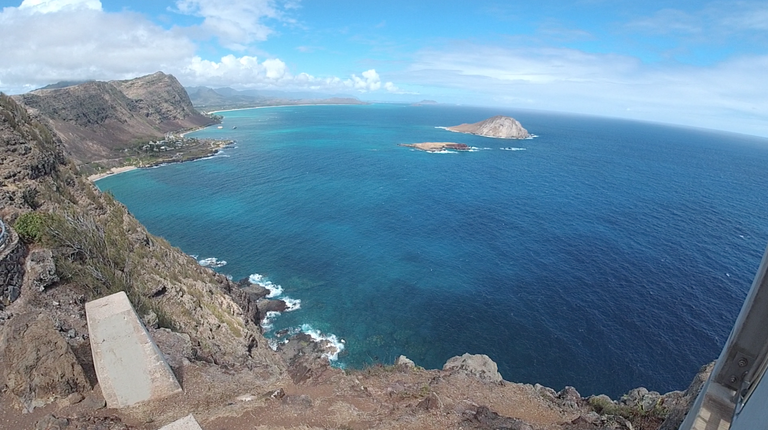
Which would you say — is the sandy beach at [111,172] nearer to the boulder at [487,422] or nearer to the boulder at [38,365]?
the boulder at [38,365]

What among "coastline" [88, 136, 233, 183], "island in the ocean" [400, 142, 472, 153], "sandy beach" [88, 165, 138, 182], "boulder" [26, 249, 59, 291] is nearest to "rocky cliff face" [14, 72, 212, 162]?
"sandy beach" [88, 165, 138, 182]

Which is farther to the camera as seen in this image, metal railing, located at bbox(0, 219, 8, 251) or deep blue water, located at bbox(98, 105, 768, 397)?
deep blue water, located at bbox(98, 105, 768, 397)

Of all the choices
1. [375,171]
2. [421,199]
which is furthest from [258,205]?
[375,171]

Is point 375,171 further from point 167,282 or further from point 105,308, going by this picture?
point 105,308

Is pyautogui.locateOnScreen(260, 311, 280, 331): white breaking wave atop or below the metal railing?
below

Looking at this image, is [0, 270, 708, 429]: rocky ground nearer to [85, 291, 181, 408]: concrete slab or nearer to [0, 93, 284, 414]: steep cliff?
[0, 93, 284, 414]: steep cliff

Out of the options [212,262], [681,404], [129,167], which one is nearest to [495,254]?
[681,404]

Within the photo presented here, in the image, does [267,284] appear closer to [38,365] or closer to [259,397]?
[259,397]

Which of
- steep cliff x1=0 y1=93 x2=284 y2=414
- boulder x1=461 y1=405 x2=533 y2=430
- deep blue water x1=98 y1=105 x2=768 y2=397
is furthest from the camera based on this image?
deep blue water x1=98 y1=105 x2=768 y2=397
